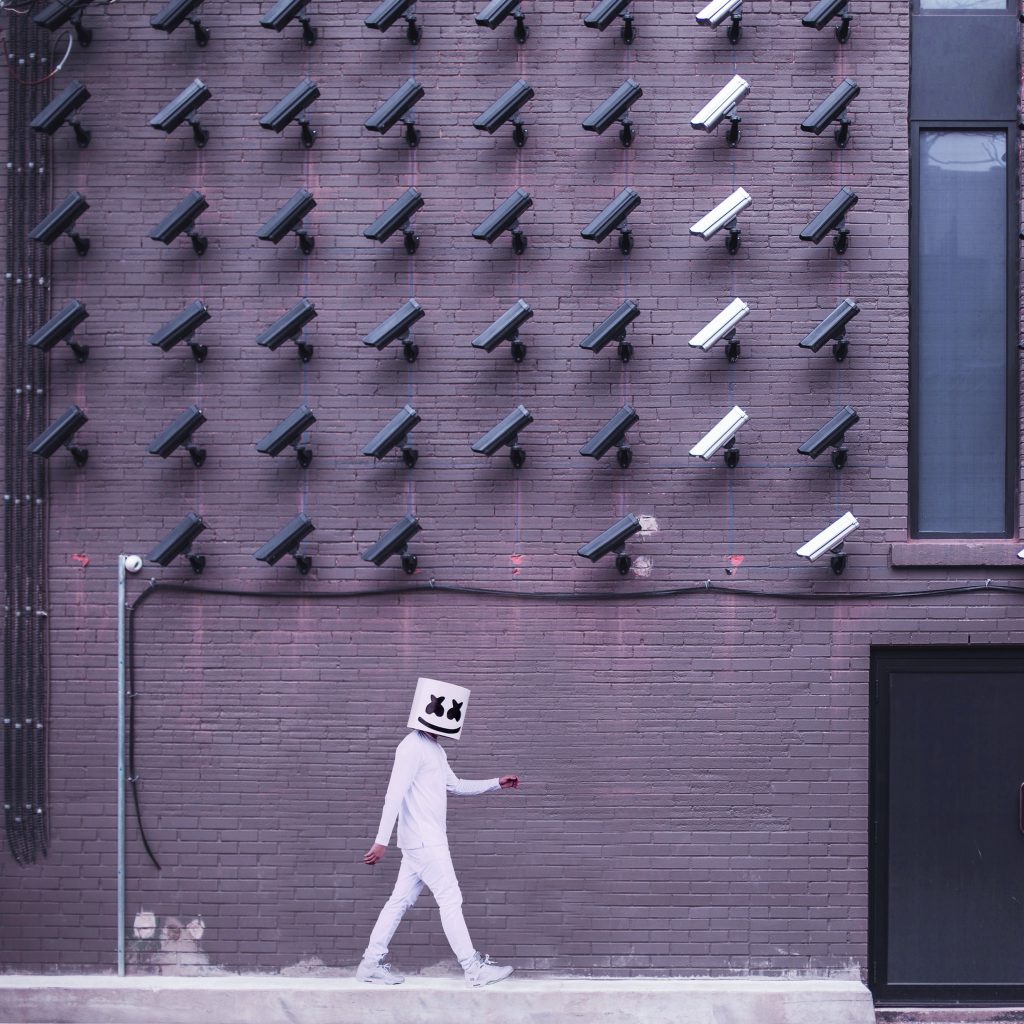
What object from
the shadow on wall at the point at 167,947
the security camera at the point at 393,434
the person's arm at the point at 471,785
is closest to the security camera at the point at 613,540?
the security camera at the point at 393,434

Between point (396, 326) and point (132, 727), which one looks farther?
point (132, 727)

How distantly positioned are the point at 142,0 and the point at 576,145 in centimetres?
318

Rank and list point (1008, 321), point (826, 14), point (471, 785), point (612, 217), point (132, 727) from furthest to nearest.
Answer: point (1008, 321)
point (132, 727)
point (826, 14)
point (612, 217)
point (471, 785)

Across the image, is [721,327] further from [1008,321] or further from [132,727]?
[132,727]

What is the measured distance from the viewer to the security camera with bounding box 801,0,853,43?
304 inches

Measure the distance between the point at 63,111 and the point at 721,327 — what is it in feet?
15.2

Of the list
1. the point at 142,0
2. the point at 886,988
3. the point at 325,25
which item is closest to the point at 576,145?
the point at 325,25

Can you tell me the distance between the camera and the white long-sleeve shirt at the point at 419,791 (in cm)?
725

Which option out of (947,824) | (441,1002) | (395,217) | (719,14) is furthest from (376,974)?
(719,14)

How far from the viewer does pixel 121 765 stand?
25.6 ft

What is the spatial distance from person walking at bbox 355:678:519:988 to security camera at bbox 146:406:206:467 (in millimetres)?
2240

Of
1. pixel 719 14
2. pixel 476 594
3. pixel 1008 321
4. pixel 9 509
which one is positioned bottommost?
pixel 476 594

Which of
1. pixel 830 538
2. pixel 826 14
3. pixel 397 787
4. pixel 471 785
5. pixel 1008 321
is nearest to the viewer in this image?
pixel 397 787

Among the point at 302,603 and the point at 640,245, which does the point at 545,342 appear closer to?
the point at 640,245
